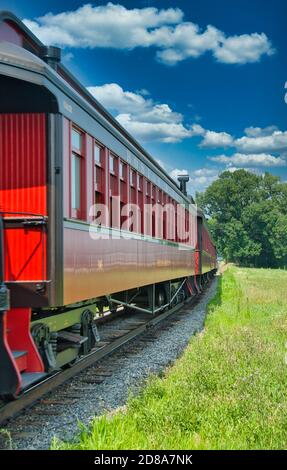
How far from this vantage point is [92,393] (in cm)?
699

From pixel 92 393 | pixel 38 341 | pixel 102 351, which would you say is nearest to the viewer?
pixel 38 341

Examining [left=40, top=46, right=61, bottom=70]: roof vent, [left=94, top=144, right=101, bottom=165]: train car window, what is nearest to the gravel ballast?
[left=94, top=144, right=101, bottom=165]: train car window

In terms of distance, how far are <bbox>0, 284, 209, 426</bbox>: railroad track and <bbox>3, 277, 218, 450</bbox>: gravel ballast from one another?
2.6 inches

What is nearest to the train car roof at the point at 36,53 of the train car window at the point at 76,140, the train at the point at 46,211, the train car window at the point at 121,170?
the train at the point at 46,211

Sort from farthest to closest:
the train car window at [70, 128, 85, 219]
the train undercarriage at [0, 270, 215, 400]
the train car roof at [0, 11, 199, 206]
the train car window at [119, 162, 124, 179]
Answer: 1. the train car window at [119, 162, 124, 179]
2. the train car window at [70, 128, 85, 219]
3. the train car roof at [0, 11, 199, 206]
4. the train undercarriage at [0, 270, 215, 400]

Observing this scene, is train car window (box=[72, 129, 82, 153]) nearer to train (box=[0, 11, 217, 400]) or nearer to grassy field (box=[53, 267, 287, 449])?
train (box=[0, 11, 217, 400])

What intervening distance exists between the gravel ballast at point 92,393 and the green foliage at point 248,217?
7393 centimetres

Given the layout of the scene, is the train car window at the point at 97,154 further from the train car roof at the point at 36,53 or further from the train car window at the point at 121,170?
the train car window at the point at 121,170

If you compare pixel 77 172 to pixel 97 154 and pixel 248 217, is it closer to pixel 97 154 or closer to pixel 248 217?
pixel 97 154

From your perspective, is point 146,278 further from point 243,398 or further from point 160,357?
point 243,398

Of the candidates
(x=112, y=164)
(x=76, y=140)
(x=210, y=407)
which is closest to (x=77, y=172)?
(x=76, y=140)

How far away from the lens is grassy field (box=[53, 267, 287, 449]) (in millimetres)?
4598

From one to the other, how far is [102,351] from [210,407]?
3912 millimetres

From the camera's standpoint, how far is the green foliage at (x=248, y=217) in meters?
84.2
